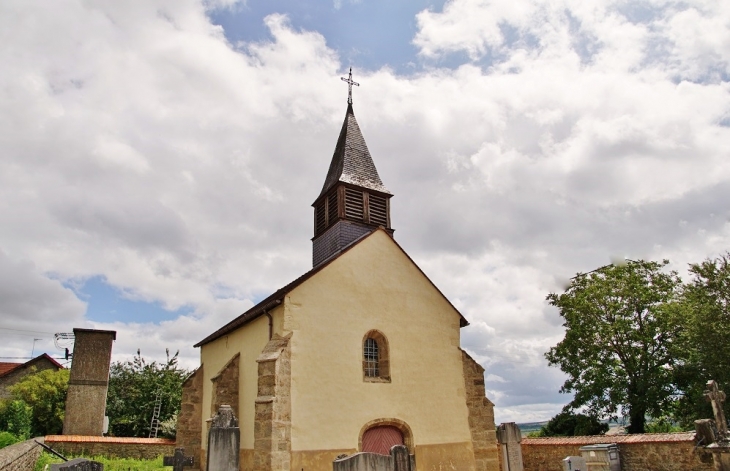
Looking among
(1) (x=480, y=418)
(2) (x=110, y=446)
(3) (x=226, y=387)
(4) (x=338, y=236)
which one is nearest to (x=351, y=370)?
(3) (x=226, y=387)

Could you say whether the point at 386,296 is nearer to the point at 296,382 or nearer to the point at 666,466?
the point at 296,382

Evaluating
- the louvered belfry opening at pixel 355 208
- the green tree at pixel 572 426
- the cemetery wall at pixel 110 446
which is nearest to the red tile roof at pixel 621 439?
the green tree at pixel 572 426

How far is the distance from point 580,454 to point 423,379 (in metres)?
5.66

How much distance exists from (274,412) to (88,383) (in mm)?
17832

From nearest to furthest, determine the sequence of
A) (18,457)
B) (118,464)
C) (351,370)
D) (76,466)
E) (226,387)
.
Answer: (76,466), (18,457), (351,370), (226,387), (118,464)

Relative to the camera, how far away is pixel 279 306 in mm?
15266

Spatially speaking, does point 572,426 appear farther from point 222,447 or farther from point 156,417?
point 156,417

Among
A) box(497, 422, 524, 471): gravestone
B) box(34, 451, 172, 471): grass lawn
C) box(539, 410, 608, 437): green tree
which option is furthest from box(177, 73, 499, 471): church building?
box(539, 410, 608, 437): green tree

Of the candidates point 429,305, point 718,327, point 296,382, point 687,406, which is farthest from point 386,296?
point 687,406

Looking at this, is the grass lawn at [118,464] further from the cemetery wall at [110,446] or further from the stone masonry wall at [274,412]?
the stone masonry wall at [274,412]

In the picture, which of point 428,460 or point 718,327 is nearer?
point 428,460

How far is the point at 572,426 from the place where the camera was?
25.8 metres

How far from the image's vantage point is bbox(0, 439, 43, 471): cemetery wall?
10949 millimetres

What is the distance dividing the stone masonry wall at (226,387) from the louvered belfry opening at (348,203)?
5.47m
